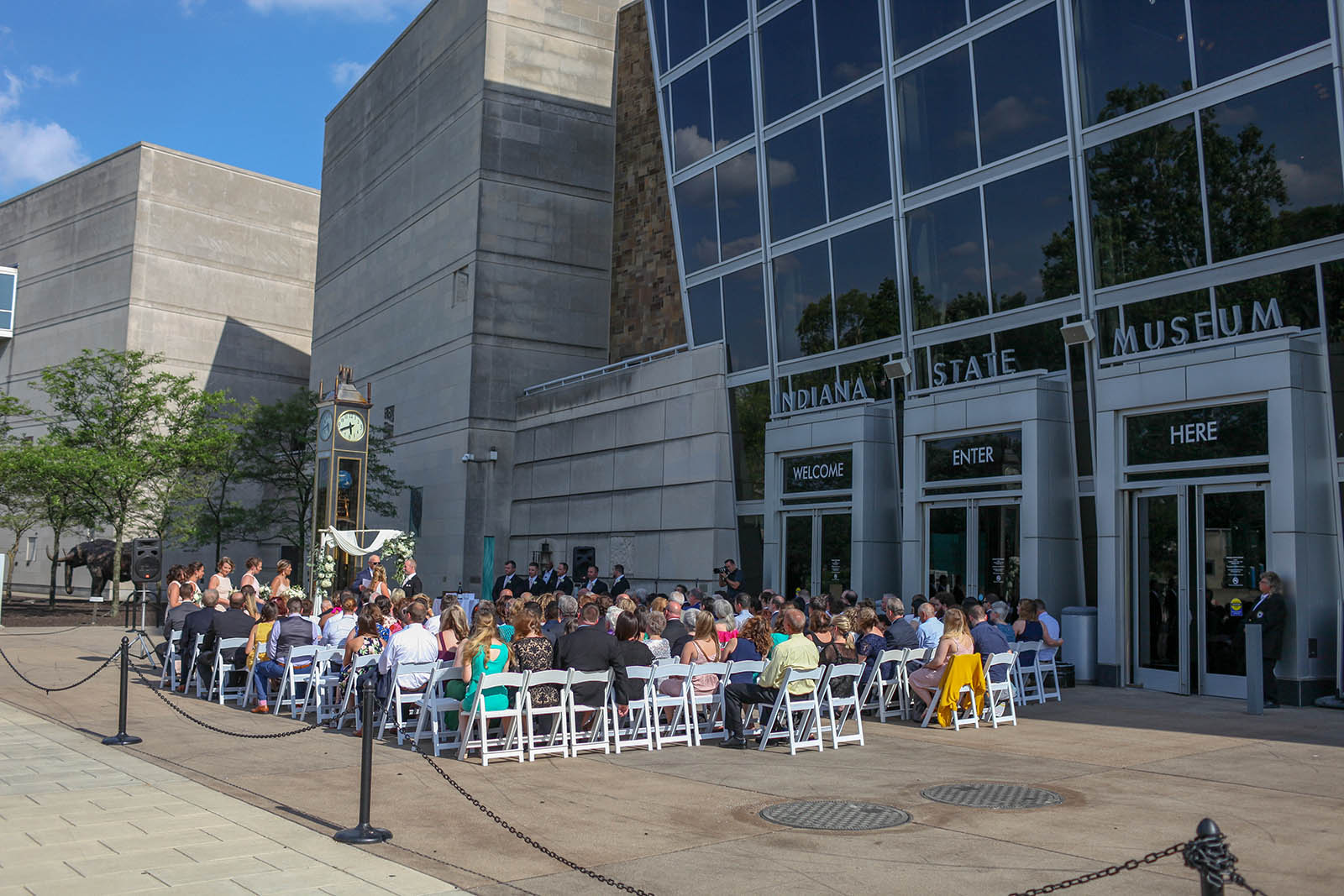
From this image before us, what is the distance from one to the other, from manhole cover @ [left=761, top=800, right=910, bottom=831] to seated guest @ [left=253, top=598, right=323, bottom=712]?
24.8ft

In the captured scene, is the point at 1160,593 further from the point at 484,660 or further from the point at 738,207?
the point at 738,207

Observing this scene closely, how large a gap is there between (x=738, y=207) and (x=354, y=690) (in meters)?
16.5

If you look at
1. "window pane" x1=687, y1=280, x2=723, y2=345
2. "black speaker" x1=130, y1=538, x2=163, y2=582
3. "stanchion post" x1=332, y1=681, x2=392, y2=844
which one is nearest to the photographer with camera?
"window pane" x1=687, y1=280, x2=723, y2=345

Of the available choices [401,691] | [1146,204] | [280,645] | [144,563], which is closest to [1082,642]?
[1146,204]

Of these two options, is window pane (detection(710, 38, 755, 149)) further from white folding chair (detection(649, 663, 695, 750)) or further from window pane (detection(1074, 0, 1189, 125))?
white folding chair (detection(649, 663, 695, 750))

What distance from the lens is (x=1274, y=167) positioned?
15.0 metres

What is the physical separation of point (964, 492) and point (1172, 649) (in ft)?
14.6

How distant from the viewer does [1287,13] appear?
14.8m

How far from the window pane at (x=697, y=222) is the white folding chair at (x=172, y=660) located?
15101 mm

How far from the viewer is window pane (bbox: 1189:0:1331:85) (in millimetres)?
14547

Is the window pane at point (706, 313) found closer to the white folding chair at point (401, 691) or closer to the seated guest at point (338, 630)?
the seated guest at point (338, 630)

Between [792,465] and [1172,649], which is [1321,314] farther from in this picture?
[792,465]

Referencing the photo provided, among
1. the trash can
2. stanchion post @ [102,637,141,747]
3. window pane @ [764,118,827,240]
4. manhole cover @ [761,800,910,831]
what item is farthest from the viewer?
window pane @ [764,118,827,240]

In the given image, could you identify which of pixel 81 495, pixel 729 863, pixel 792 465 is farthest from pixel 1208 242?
pixel 81 495
